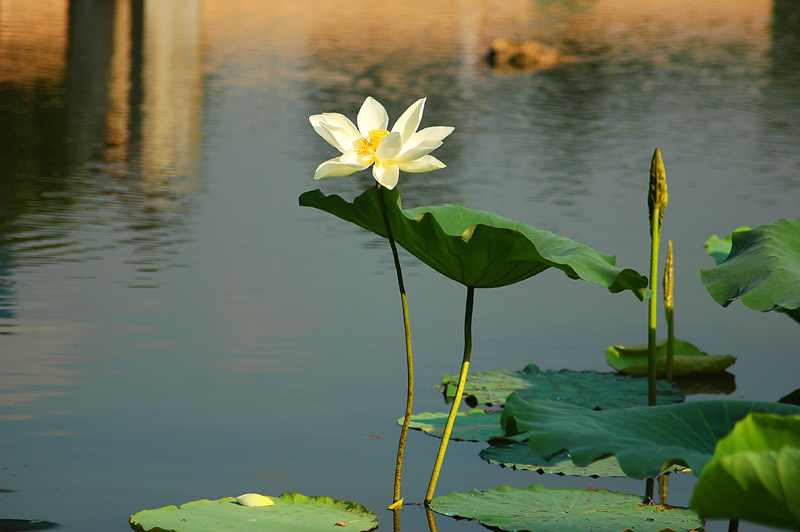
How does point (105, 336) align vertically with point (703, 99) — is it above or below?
below

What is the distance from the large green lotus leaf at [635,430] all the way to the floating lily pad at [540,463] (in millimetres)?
580

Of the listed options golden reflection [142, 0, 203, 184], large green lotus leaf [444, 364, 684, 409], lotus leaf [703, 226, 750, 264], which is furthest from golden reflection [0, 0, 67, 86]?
large green lotus leaf [444, 364, 684, 409]

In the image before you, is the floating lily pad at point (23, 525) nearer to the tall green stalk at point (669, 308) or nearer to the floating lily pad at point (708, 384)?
the tall green stalk at point (669, 308)

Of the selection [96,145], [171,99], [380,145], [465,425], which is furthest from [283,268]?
[171,99]

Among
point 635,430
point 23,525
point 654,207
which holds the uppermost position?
point 654,207

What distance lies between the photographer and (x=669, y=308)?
3.17 metres

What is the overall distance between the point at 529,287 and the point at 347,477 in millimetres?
2352

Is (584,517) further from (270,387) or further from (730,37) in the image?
(730,37)

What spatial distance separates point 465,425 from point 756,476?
65.6 inches

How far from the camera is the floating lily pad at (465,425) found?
2.92 metres

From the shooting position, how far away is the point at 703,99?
12.5 metres

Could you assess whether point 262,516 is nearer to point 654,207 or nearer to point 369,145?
point 369,145

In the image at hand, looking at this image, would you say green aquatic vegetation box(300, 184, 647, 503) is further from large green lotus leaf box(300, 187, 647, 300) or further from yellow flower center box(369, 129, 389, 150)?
yellow flower center box(369, 129, 389, 150)

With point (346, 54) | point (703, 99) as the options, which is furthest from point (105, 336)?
point (346, 54)
